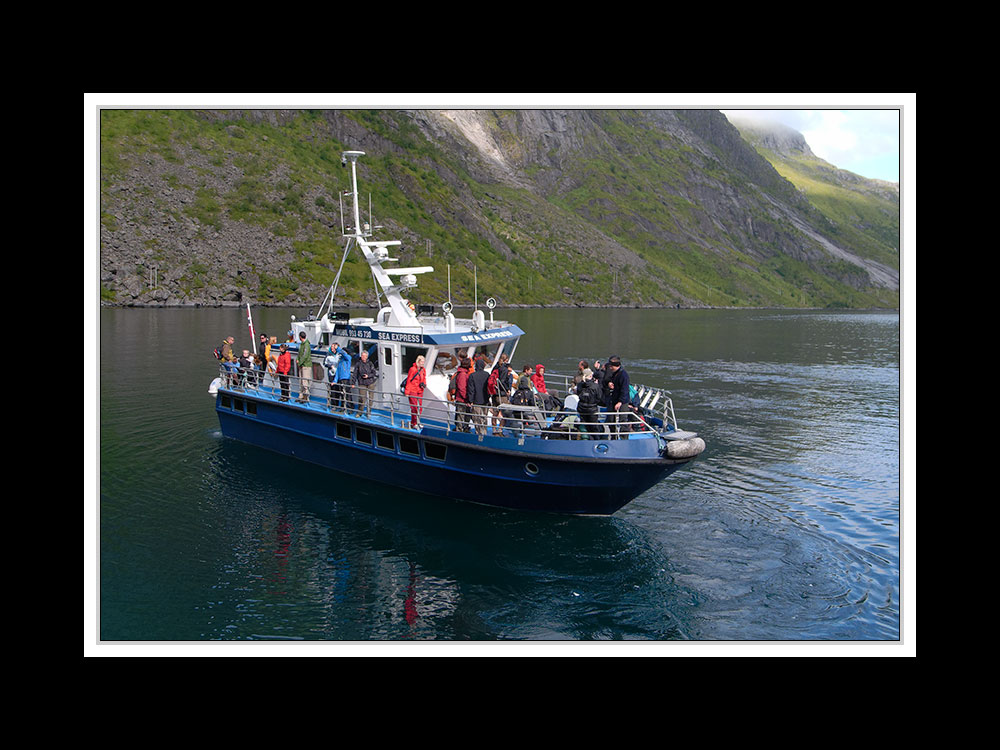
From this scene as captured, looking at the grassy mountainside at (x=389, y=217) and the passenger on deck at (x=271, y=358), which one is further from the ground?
the grassy mountainside at (x=389, y=217)

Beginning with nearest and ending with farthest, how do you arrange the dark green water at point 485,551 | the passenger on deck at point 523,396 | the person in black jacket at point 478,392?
the dark green water at point 485,551 → the person in black jacket at point 478,392 → the passenger on deck at point 523,396

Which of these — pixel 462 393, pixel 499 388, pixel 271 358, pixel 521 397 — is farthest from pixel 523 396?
pixel 271 358

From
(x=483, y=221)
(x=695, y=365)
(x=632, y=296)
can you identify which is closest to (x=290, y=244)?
(x=483, y=221)

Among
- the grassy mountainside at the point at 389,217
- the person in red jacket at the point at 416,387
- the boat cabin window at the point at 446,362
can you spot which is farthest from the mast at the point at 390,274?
the grassy mountainside at the point at 389,217

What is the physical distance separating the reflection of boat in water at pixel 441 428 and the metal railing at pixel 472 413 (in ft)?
0.18

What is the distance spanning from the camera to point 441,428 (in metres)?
18.2

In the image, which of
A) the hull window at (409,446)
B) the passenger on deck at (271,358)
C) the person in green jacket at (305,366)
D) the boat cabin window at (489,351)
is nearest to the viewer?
the hull window at (409,446)

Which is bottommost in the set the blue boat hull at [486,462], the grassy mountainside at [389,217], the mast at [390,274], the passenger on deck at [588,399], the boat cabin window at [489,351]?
the blue boat hull at [486,462]

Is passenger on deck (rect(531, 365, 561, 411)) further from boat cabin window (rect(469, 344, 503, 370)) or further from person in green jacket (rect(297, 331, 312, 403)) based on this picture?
person in green jacket (rect(297, 331, 312, 403))

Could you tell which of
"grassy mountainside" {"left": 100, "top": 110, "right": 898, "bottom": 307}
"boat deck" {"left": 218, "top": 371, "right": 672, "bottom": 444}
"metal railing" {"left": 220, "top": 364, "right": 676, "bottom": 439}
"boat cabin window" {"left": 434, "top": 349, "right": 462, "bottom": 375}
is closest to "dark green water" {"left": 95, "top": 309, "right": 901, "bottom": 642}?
"boat deck" {"left": 218, "top": 371, "right": 672, "bottom": 444}

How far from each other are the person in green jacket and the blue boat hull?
46cm

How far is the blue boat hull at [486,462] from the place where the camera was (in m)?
16.3

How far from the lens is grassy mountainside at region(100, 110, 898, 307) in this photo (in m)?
105

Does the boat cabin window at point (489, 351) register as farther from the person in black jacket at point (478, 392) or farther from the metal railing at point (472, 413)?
the person in black jacket at point (478, 392)
